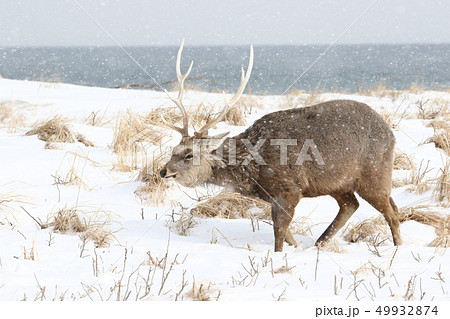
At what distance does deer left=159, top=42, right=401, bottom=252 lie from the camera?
5.42 metres

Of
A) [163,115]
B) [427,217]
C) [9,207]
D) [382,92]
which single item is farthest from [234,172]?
[382,92]

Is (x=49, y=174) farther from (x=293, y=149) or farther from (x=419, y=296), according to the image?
(x=419, y=296)

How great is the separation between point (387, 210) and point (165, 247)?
7.65ft

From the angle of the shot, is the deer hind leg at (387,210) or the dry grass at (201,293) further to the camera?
the deer hind leg at (387,210)

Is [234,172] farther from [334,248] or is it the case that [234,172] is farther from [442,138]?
[442,138]

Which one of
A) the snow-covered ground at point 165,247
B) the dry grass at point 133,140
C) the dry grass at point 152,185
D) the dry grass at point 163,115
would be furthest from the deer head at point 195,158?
the dry grass at point 163,115

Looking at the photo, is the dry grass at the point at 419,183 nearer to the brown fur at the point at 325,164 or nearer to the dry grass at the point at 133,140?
the brown fur at the point at 325,164

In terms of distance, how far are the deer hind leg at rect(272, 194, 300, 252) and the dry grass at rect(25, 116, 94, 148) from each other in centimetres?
422

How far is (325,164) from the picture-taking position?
213 inches

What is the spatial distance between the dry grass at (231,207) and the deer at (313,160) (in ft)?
2.27

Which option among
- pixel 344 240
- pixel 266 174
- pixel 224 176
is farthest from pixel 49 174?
pixel 344 240

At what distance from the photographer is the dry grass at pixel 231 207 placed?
6.41 meters

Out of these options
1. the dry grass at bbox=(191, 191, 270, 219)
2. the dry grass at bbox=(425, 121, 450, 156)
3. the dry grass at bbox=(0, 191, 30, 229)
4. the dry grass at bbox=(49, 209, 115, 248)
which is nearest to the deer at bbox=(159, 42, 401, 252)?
the dry grass at bbox=(191, 191, 270, 219)

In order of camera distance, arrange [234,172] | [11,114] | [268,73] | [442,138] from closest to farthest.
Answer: [234,172], [442,138], [11,114], [268,73]
